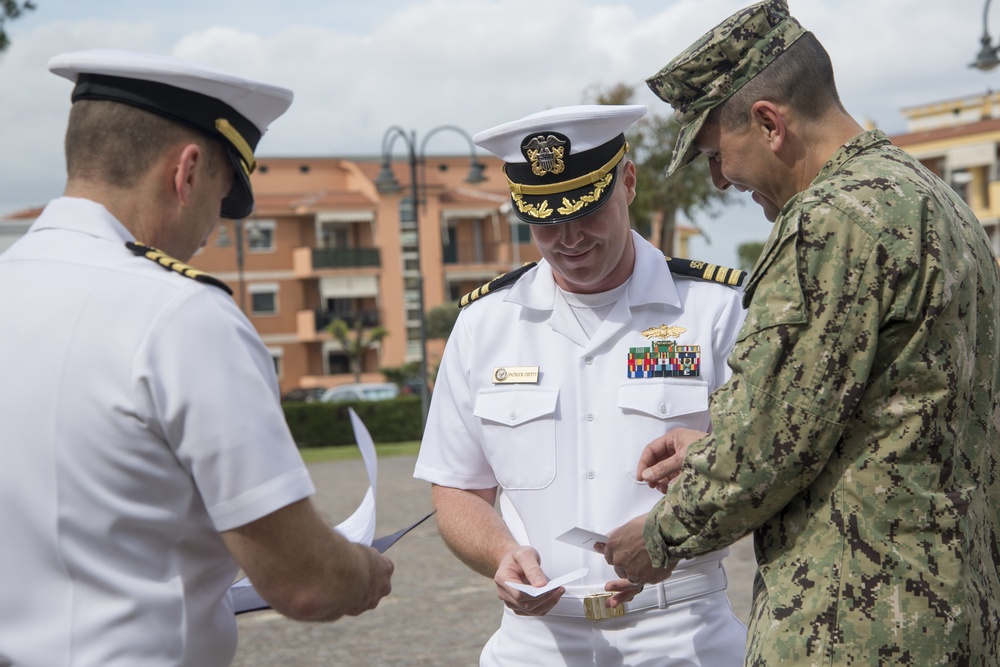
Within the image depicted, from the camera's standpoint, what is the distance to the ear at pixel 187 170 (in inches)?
81.1

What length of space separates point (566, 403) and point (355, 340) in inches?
1966

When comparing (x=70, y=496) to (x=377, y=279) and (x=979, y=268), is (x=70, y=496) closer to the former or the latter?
(x=979, y=268)

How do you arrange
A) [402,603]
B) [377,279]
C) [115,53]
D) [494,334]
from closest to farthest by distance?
[115,53], [494,334], [402,603], [377,279]

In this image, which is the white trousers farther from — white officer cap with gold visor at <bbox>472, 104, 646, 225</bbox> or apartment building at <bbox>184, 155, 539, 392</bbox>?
apartment building at <bbox>184, 155, 539, 392</bbox>

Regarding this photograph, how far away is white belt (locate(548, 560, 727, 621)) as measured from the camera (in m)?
2.88

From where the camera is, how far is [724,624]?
2.95 meters

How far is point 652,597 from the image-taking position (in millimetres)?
2908

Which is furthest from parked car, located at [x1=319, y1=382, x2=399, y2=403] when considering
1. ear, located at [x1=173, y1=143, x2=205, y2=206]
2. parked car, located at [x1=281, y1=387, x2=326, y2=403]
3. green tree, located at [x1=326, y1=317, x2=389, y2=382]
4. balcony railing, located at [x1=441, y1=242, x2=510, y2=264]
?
ear, located at [x1=173, y1=143, x2=205, y2=206]

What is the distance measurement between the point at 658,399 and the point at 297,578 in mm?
1310

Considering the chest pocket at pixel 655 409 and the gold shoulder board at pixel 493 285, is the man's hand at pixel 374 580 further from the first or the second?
the gold shoulder board at pixel 493 285

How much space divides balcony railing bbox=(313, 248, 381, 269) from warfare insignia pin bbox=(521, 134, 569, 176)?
2024 inches

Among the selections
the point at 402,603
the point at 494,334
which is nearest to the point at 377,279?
the point at 402,603

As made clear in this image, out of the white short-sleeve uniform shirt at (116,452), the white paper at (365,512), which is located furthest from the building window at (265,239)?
the white short-sleeve uniform shirt at (116,452)

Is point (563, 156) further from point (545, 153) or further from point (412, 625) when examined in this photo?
point (412, 625)
